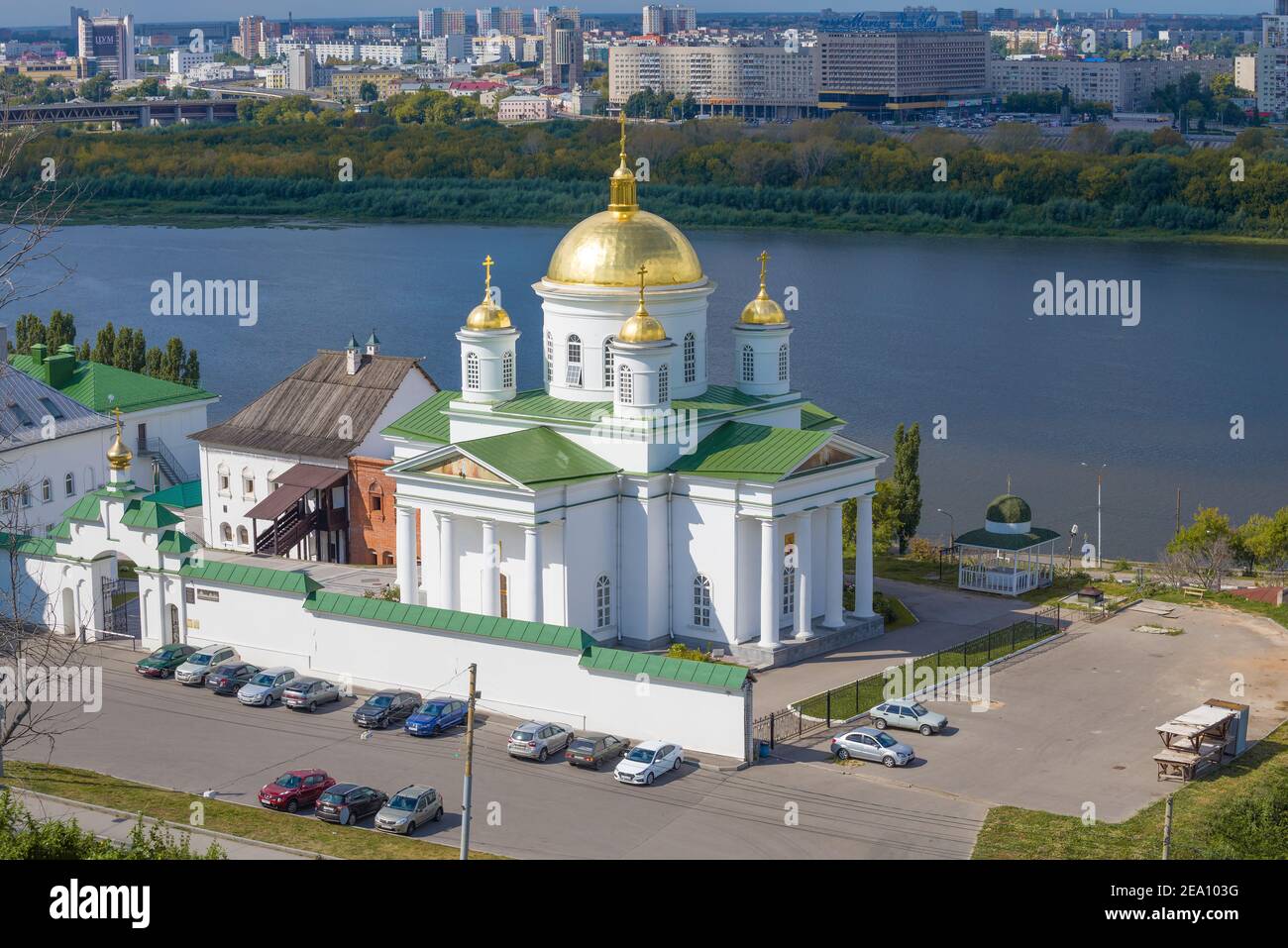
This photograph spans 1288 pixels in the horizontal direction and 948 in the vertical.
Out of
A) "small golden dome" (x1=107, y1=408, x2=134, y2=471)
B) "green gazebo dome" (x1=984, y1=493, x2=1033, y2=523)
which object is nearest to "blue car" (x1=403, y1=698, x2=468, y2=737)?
"small golden dome" (x1=107, y1=408, x2=134, y2=471)

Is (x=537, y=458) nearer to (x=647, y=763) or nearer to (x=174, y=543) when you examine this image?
(x=174, y=543)

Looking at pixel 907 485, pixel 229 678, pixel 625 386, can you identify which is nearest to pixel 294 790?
pixel 229 678

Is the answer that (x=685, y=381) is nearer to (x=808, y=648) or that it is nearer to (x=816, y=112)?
(x=808, y=648)

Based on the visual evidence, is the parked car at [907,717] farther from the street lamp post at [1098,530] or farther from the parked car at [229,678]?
the street lamp post at [1098,530]

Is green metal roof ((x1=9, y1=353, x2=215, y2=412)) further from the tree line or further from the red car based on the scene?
the red car
